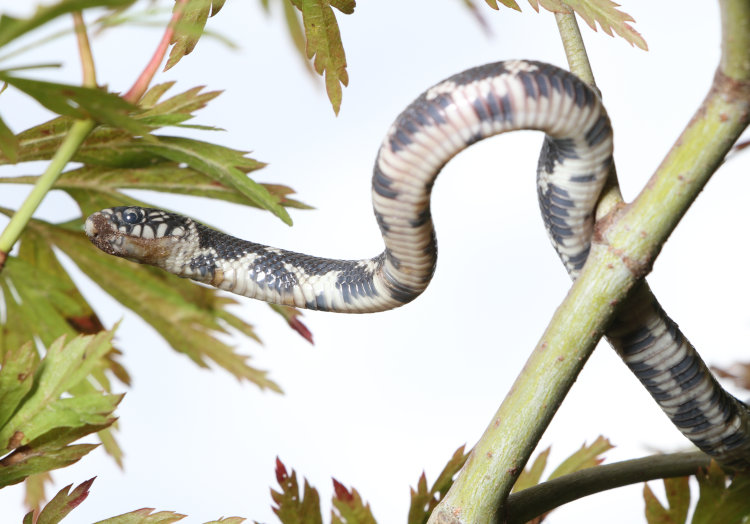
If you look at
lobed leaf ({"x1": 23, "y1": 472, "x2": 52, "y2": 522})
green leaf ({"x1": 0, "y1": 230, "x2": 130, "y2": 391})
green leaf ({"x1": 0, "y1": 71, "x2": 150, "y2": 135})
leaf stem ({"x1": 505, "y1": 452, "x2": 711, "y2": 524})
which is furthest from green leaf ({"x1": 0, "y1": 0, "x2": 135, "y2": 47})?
lobed leaf ({"x1": 23, "y1": 472, "x2": 52, "y2": 522})

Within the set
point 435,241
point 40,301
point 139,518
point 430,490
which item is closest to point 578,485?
point 430,490

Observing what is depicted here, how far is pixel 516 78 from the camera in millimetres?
739

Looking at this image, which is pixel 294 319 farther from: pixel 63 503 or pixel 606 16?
pixel 606 16

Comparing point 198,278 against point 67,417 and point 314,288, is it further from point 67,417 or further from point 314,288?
point 67,417

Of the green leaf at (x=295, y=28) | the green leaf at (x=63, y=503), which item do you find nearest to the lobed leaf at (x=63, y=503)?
the green leaf at (x=63, y=503)

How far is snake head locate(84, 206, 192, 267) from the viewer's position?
42.1 inches

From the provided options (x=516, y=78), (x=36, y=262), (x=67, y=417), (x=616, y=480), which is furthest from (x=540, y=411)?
(x=36, y=262)

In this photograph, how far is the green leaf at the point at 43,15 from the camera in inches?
19.0

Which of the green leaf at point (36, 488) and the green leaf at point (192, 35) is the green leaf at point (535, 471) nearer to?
the green leaf at point (192, 35)

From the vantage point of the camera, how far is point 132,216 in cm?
109

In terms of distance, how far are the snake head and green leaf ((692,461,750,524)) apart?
2.33 ft

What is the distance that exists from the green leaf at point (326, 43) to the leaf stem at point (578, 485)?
45cm

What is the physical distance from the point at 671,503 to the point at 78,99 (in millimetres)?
692

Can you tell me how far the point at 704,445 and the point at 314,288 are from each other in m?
0.51
